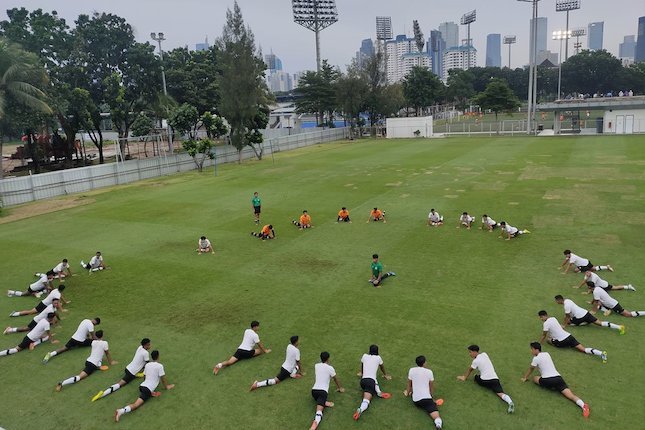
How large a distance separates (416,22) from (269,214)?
408 ft

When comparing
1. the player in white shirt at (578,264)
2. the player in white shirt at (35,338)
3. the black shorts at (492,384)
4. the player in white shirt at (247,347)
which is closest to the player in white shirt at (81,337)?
the player in white shirt at (35,338)

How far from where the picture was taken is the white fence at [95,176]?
35031 mm

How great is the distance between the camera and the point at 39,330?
44.3ft

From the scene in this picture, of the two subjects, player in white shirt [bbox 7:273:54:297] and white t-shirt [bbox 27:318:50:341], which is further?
player in white shirt [bbox 7:273:54:297]

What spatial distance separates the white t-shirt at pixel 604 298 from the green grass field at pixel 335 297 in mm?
355

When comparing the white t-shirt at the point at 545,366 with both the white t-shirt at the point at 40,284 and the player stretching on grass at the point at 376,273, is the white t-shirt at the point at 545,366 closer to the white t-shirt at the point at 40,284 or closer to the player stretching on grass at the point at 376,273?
the player stretching on grass at the point at 376,273

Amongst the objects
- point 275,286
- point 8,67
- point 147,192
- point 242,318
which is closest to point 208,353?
point 242,318

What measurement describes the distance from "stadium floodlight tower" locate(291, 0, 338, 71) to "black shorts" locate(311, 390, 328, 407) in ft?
296

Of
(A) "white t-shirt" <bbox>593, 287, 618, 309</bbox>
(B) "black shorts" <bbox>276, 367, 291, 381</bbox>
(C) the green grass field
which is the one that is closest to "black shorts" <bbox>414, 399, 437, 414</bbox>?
(C) the green grass field

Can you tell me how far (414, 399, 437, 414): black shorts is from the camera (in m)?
9.64

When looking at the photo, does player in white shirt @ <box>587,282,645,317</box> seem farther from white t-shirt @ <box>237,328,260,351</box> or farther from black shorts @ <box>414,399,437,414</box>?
white t-shirt @ <box>237,328,260,351</box>

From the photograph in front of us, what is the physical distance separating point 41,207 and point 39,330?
22.8 metres

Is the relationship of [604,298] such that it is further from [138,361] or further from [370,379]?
[138,361]

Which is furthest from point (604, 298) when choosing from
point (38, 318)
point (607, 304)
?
point (38, 318)
